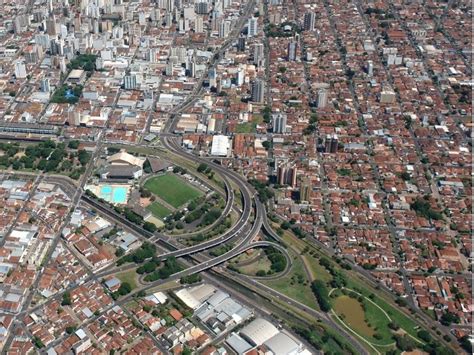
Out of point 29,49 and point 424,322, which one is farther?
point 29,49

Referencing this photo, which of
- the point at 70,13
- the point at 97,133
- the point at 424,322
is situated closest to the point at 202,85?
the point at 97,133

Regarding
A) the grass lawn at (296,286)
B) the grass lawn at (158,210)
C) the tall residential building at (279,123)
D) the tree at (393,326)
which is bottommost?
the tree at (393,326)

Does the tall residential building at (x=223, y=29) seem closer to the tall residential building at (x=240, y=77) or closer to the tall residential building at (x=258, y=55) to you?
the tall residential building at (x=258, y=55)

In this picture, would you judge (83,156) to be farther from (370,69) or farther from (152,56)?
(370,69)

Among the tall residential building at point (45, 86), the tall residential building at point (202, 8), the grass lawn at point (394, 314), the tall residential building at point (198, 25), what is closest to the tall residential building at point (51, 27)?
the tall residential building at point (45, 86)

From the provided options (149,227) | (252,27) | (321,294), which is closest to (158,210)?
(149,227)

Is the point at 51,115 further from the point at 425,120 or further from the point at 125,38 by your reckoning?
the point at 425,120
